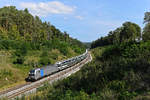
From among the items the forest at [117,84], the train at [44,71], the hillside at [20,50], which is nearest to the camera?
the forest at [117,84]

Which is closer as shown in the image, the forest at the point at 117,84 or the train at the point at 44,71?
the forest at the point at 117,84

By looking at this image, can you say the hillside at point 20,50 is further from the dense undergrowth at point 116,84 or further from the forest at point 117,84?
the dense undergrowth at point 116,84

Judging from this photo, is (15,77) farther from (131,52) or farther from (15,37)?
(15,37)

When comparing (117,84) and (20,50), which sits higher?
(20,50)

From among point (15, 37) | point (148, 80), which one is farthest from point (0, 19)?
point (148, 80)

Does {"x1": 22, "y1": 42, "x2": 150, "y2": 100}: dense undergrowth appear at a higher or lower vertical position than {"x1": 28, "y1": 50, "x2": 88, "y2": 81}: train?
higher

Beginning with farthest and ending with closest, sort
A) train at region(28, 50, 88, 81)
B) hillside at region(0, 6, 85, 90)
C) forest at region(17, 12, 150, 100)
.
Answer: hillside at region(0, 6, 85, 90) → train at region(28, 50, 88, 81) → forest at region(17, 12, 150, 100)

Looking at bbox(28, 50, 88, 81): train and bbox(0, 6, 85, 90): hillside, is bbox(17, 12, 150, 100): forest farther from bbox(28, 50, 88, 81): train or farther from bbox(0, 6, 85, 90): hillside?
bbox(0, 6, 85, 90): hillside

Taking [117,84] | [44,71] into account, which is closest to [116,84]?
[117,84]

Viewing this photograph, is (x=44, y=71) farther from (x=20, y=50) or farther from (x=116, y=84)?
(x=116, y=84)

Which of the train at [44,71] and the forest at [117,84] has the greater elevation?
the forest at [117,84]

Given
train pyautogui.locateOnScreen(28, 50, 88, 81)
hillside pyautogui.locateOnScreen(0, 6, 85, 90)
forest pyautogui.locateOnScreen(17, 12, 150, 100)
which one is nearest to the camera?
forest pyautogui.locateOnScreen(17, 12, 150, 100)

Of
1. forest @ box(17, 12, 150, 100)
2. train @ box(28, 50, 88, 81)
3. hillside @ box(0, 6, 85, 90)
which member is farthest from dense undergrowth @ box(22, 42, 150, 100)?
hillside @ box(0, 6, 85, 90)

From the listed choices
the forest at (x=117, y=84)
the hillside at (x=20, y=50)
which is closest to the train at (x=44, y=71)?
the hillside at (x=20, y=50)
